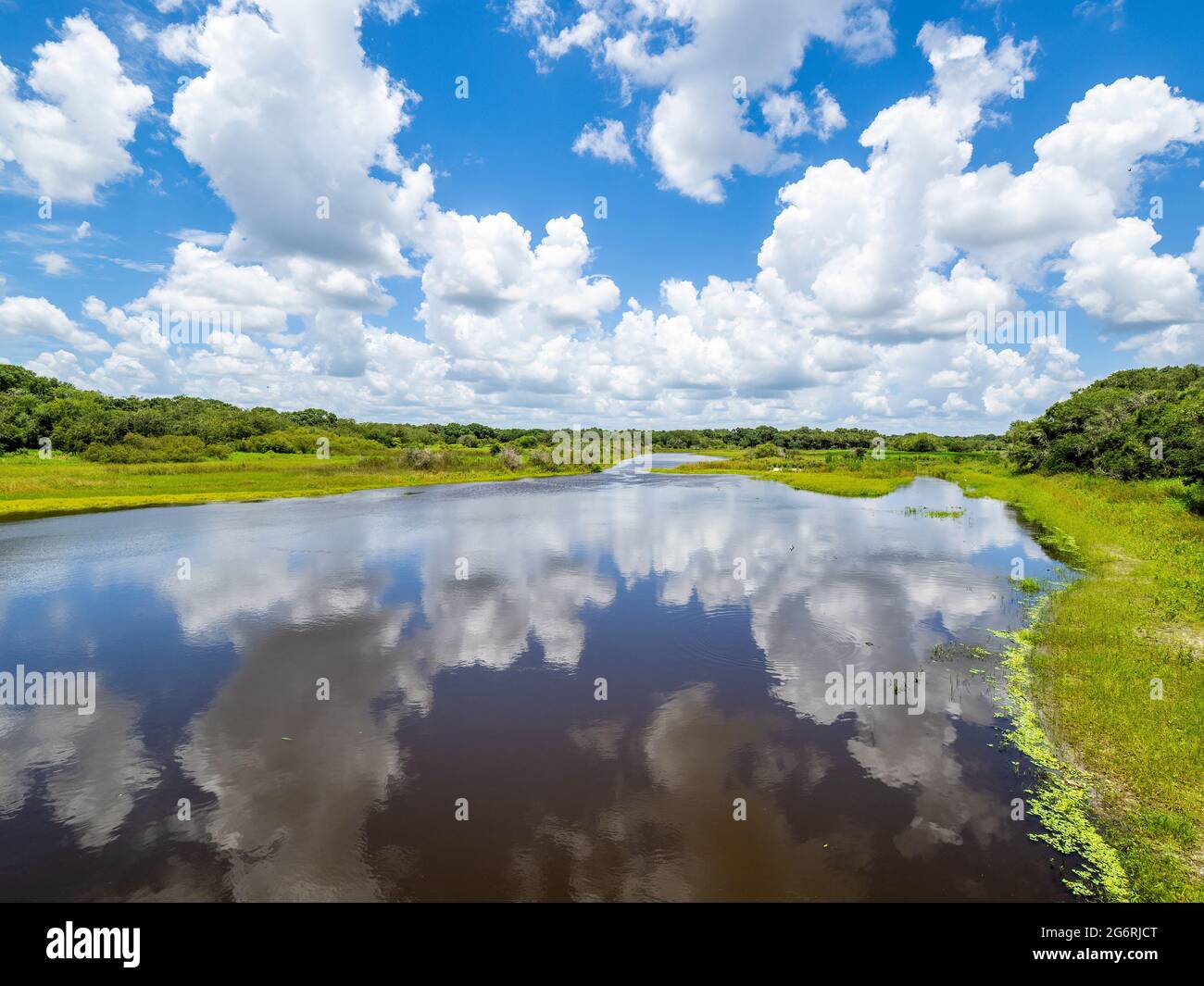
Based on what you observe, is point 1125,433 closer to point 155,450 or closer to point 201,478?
point 201,478

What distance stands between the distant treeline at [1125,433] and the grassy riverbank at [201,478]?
7584cm

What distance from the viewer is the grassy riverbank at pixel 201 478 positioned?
4766cm

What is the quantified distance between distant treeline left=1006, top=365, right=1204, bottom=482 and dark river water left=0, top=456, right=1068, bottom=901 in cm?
2809

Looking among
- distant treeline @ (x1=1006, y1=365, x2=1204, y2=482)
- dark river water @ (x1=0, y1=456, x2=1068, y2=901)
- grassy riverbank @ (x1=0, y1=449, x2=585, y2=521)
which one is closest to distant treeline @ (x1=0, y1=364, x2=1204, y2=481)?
distant treeline @ (x1=1006, y1=365, x2=1204, y2=482)

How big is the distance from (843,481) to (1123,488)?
105ft

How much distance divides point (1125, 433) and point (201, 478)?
332 feet

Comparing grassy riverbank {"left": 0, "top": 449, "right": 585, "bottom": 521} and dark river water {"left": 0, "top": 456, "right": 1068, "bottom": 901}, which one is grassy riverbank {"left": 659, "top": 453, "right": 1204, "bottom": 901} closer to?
dark river water {"left": 0, "top": 456, "right": 1068, "bottom": 901}

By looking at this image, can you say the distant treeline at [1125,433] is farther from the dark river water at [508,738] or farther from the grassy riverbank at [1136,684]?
the dark river water at [508,738]

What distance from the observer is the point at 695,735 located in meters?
11.3

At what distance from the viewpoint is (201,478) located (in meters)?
66.8

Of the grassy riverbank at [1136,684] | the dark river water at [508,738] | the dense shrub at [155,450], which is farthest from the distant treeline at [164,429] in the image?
the grassy riverbank at [1136,684]

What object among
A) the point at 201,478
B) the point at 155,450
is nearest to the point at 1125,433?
the point at 201,478
